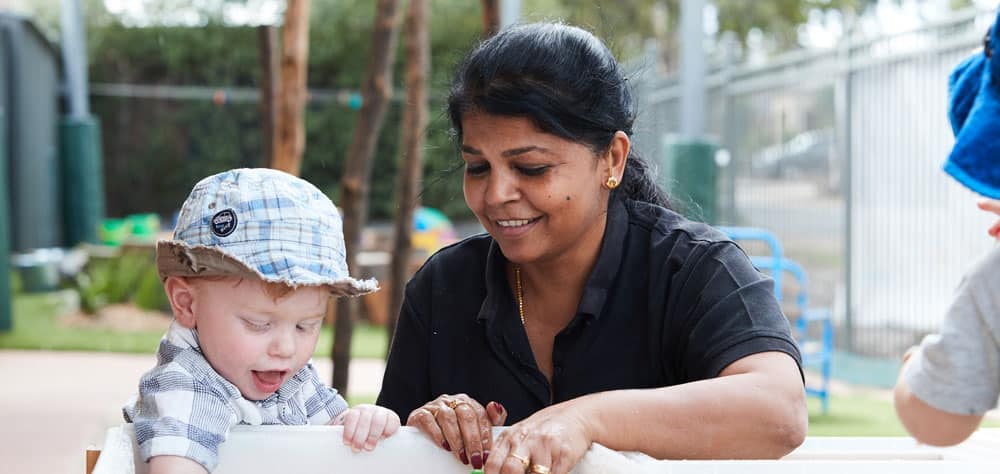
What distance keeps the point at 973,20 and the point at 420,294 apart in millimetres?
5168

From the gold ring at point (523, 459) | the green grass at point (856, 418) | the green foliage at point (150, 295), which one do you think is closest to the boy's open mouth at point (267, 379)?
the gold ring at point (523, 459)

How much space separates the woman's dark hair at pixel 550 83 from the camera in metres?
2.20

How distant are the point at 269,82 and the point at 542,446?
4.87m

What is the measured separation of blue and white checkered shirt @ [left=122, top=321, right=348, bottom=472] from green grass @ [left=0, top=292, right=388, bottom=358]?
19.3ft

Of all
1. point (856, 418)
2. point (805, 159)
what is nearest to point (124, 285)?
point (805, 159)

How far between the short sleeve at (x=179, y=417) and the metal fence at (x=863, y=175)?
5.29 m

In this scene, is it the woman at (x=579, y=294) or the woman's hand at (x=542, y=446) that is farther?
the woman at (x=579, y=294)

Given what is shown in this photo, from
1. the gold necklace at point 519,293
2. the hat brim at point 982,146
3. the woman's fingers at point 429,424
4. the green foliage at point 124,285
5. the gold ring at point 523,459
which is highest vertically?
the hat brim at point 982,146

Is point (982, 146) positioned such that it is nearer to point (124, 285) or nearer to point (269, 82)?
point (269, 82)

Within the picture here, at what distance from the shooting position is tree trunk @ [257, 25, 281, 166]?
5984mm

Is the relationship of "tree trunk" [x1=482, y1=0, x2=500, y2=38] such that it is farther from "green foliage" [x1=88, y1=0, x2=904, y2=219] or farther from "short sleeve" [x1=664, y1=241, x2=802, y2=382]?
"green foliage" [x1=88, y1=0, x2=904, y2=219]

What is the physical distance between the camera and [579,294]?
238cm

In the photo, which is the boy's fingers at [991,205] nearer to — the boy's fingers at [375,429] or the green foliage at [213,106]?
the boy's fingers at [375,429]

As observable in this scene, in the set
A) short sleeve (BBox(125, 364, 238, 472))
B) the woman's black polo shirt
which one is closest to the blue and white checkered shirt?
short sleeve (BBox(125, 364, 238, 472))
